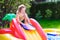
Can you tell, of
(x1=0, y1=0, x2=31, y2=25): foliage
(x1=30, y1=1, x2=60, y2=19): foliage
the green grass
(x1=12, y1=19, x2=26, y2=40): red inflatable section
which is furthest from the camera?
(x1=30, y1=1, x2=60, y2=19): foliage

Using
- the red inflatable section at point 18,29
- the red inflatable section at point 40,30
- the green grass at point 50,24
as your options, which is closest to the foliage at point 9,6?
the red inflatable section at point 40,30

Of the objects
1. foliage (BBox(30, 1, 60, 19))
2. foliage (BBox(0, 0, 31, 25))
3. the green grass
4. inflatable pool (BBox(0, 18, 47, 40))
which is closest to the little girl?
inflatable pool (BBox(0, 18, 47, 40))

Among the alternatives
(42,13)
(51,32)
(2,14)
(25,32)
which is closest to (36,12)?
(42,13)

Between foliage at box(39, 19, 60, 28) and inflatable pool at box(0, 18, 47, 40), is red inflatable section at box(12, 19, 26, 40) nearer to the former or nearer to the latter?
inflatable pool at box(0, 18, 47, 40)

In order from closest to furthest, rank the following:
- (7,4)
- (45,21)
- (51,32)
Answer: (51,32) → (7,4) → (45,21)

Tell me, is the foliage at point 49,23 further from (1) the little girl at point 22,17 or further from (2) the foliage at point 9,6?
(1) the little girl at point 22,17

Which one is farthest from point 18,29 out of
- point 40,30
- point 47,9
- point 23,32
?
point 47,9

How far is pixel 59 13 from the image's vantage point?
49.0 feet

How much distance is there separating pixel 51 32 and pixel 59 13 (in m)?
6.76

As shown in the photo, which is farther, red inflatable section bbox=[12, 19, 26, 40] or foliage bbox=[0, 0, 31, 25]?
foliage bbox=[0, 0, 31, 25]

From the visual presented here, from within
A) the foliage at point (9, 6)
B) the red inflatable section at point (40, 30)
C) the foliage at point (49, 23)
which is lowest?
the foliage at point (49, 23)

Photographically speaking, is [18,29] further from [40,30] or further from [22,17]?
[40,30]

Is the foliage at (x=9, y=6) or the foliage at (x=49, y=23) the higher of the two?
the foliage at (x=9, y=6)

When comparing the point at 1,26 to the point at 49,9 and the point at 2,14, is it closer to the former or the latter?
the point at 2,14
